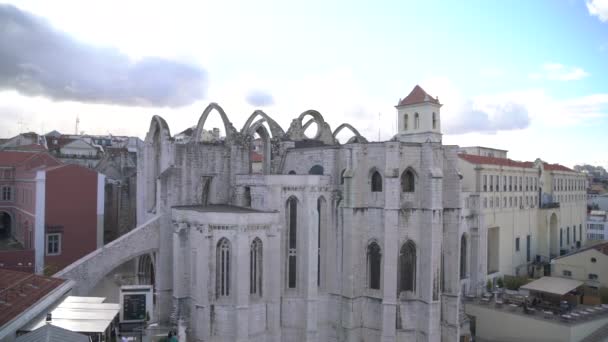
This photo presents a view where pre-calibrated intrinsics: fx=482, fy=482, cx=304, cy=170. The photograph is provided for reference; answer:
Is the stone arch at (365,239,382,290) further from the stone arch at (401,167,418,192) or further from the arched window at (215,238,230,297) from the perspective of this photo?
the arched window at (215,238,230,297)

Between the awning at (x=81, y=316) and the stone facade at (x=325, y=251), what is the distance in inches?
250

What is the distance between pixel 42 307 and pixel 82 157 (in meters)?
44.3

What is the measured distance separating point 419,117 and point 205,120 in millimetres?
24639

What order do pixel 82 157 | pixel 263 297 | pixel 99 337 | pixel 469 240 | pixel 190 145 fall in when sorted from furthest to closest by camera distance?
pixel 82 157 < pixel 469 240 < pixel 190 145 < pixel 263 297 < pixel 99 337

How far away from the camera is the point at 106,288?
34469mm

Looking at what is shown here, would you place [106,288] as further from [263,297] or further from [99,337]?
[99,337]

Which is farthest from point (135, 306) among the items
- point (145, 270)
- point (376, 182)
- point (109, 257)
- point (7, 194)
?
point (7, 194)

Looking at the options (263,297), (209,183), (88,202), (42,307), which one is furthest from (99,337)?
(88,202)

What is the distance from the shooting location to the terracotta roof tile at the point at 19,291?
16.8 m

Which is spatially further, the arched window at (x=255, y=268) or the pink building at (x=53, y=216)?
the pink building at (x=53, y=216)

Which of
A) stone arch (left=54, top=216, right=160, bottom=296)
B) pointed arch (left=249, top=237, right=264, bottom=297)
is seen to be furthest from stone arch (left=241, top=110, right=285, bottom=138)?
pointed arch (left=249, top=237, right=264, bottom=297)

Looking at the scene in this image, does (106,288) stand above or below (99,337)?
below

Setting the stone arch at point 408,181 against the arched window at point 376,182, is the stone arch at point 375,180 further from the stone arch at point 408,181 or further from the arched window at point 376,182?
the stone arch at point 408,181

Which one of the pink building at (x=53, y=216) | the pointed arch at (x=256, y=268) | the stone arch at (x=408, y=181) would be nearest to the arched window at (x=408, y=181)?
the stone arch at (x=408, y=181)
